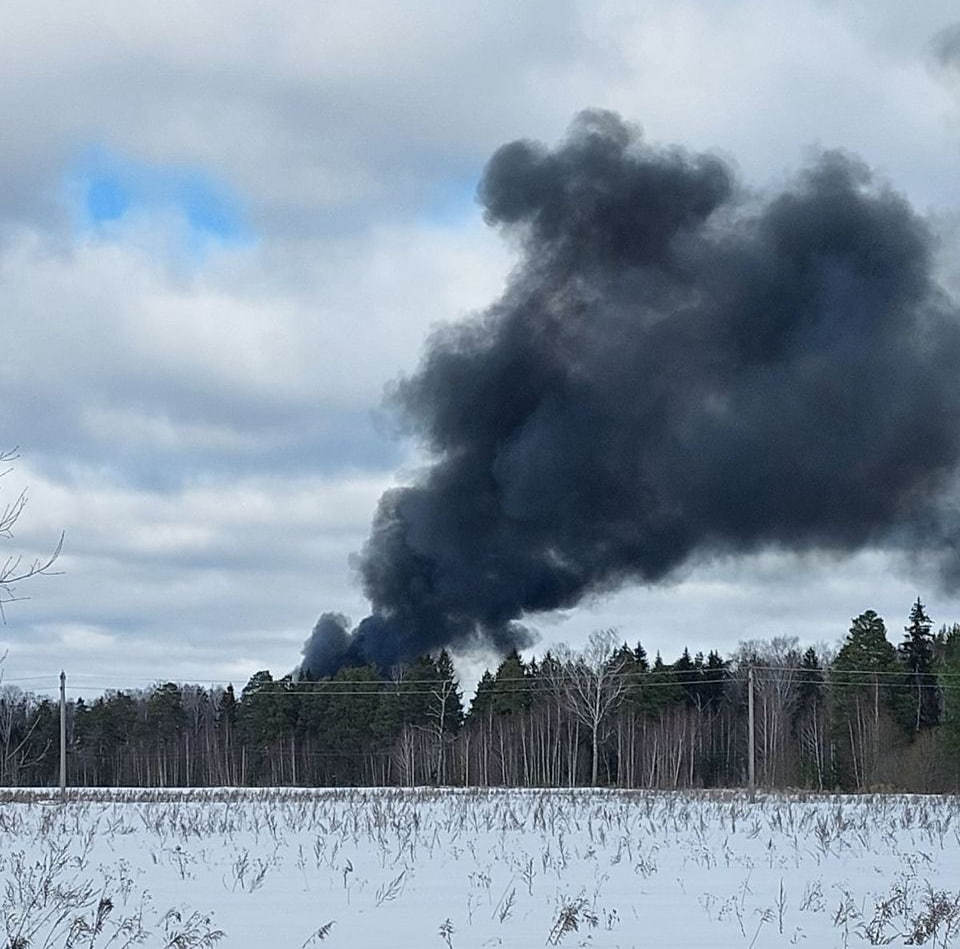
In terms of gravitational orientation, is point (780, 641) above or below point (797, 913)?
above

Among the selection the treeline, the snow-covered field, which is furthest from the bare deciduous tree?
the snow-covered field

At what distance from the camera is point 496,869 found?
44.3ft

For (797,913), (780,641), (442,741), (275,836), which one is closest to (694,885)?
(797,913)

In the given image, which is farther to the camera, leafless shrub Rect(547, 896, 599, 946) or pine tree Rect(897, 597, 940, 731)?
pine tree Rect(897, 597, 940, 731)

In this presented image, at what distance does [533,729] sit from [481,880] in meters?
66.2

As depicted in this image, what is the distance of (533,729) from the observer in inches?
3051

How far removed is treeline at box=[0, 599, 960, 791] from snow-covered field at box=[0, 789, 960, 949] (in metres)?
48.9

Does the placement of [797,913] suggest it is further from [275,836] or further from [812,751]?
[812,751]

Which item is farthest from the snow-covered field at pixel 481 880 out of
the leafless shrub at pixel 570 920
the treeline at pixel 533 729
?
the treeline at pixel 533 729

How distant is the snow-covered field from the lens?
9.42 m

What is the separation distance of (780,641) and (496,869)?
95.3 m

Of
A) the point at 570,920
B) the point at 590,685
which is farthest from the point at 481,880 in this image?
the point at 590,685

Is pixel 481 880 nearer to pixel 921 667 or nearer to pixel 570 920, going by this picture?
pixel 570 920

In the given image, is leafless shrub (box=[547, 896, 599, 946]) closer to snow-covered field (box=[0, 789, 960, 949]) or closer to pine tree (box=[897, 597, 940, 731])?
snow-covered field (box=[0, 789, 960, 949])
